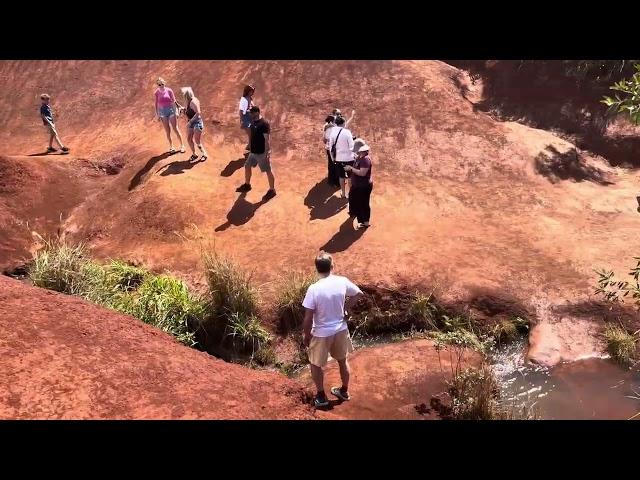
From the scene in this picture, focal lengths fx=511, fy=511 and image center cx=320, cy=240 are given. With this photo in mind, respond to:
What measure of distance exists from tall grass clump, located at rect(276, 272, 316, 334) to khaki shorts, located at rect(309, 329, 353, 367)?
200 centimetres

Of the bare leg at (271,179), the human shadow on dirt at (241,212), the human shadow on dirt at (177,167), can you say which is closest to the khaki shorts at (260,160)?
the bare leg at (271,179)

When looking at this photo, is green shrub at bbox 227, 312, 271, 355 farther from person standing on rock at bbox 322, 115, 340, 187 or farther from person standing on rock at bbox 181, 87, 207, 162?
person standing on rock at bbox 181, 87, 207, 162

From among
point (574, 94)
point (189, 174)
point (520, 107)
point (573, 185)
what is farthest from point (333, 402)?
point (574, 94)

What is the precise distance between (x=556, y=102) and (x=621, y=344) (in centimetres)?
801

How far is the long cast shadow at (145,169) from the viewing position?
9.63 meters

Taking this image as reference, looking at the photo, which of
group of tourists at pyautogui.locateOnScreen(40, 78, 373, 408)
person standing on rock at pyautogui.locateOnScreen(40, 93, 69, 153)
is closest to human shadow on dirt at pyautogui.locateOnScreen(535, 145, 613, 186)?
group of tourists at pyautogui.locateOnScreen(40, 78, 373, 408)

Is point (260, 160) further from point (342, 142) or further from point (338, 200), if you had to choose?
point (338, 200)

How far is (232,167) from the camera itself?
9977 mm

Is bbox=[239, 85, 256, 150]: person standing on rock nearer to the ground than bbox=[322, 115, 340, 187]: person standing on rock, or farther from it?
farther from it

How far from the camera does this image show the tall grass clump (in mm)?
6602

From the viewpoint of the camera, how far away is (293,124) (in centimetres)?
1112

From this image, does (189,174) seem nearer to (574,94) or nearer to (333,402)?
(333,402)

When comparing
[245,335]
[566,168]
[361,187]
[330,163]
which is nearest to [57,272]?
[245,335]

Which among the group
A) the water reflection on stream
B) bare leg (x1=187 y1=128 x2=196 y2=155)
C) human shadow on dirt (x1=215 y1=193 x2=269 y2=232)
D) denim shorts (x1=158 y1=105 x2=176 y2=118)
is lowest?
the water reflection on stream
